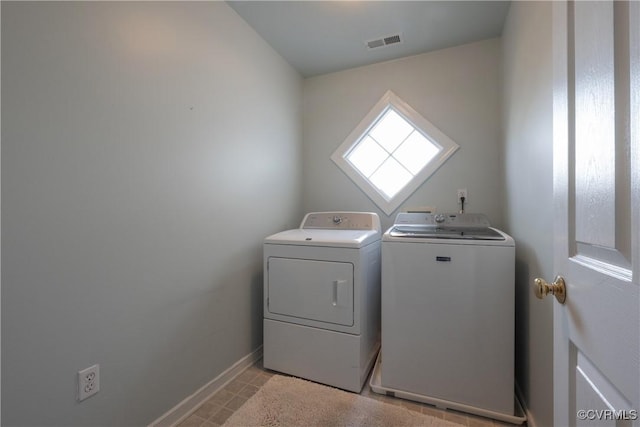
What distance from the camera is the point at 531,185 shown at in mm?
1373

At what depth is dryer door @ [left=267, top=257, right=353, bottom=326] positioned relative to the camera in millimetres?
1681

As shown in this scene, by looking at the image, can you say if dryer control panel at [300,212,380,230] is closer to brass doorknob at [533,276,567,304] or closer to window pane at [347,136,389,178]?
window pane at [347,136,389,178]

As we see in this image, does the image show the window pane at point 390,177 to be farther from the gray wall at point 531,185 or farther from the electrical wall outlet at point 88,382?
the electrical wall outlet at point 88,382

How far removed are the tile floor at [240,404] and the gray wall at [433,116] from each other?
1.36 m

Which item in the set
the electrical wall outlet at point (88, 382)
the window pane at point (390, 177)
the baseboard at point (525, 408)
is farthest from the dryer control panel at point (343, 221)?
the electrical wall outlet at point (88, 382)

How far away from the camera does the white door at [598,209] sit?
0.43m

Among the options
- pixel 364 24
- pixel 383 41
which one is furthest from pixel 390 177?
pixel 364 24

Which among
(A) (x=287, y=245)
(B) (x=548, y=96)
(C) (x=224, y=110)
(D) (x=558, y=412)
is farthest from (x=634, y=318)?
(C) (x=224, y=110)

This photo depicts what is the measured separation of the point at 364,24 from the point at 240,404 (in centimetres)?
271

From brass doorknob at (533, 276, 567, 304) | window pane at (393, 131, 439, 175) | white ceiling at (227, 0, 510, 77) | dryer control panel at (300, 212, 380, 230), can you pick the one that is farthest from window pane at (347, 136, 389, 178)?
brass doorknob at (533, 276, 567, 304)

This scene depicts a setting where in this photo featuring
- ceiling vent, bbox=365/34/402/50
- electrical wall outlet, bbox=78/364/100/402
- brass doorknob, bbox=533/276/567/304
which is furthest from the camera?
ceiling vent, bbox=365/34/402/50

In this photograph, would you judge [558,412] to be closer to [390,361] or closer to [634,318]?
[634,318]

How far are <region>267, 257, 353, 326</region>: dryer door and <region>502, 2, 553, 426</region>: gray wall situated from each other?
954 mm

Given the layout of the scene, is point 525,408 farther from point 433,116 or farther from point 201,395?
point 433,116
